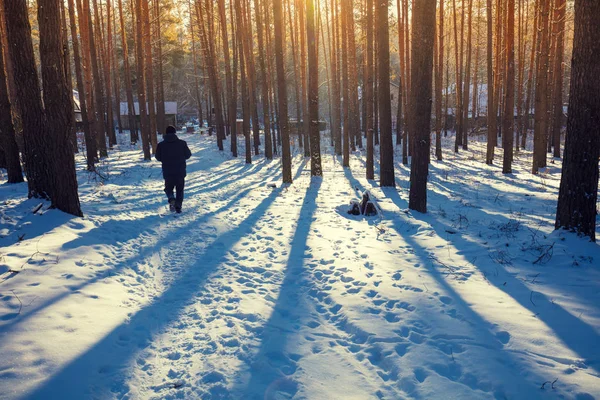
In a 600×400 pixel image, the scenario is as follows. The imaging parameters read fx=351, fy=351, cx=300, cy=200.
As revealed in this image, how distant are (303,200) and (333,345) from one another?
281 inches

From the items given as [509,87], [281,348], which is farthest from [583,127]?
[509,87]

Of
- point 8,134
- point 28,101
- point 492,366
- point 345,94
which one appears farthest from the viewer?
point 345,94

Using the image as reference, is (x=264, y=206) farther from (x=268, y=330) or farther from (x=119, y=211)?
(x=268, y=330)

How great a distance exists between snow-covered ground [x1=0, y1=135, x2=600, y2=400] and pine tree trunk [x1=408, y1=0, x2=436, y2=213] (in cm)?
83

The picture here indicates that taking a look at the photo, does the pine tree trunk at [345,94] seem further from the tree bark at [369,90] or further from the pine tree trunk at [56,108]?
the pine tree trunk at [56,108]

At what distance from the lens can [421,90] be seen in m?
7.73

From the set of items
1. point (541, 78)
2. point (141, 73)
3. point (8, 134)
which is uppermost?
point (141, 73)

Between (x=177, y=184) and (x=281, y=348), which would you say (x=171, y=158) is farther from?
(x=281, y=348)

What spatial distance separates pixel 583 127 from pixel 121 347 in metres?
6.72

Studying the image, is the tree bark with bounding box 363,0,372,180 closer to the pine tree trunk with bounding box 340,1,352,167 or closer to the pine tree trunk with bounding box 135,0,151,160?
the pine tree trunk with bounding box 340,1,352,167

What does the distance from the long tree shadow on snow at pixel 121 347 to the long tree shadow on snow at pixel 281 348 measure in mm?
1050

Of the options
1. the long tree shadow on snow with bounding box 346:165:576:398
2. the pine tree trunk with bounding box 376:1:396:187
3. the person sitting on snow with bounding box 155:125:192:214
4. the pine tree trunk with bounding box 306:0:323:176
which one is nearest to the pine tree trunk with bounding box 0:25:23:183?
the person sitting on snow with bounding box 155:125:192:214

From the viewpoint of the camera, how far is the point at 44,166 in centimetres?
699

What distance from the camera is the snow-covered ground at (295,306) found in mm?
2826
